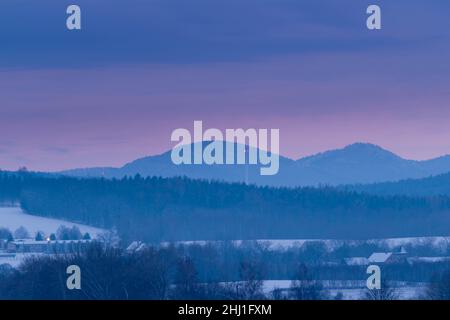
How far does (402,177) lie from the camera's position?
1898cm

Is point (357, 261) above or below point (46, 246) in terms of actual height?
below

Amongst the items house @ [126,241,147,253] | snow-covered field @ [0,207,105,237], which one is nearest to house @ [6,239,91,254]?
snow-covered field @ [0,207,105,237]

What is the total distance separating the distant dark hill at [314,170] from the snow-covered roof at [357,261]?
1.34m

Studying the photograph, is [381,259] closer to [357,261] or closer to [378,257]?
[378,257]

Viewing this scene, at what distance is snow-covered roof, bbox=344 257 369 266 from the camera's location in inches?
725

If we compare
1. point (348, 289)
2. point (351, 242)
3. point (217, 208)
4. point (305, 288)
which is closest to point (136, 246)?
point (217, 208)

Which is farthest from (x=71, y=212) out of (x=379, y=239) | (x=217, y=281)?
(x=379, y=239)

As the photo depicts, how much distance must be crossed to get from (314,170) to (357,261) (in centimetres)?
171

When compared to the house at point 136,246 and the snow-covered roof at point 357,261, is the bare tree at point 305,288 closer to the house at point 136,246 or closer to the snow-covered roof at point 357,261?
the snow-covered roof at point 357,261

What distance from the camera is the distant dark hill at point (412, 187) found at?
731 inches

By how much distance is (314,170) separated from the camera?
18609mm

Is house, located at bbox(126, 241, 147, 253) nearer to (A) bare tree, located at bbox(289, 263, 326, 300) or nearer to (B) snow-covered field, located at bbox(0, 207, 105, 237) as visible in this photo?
(B) snow-covered field, located at bbox(0, 207, 105, 237)

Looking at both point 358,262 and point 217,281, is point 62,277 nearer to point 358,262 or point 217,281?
point 217,281
